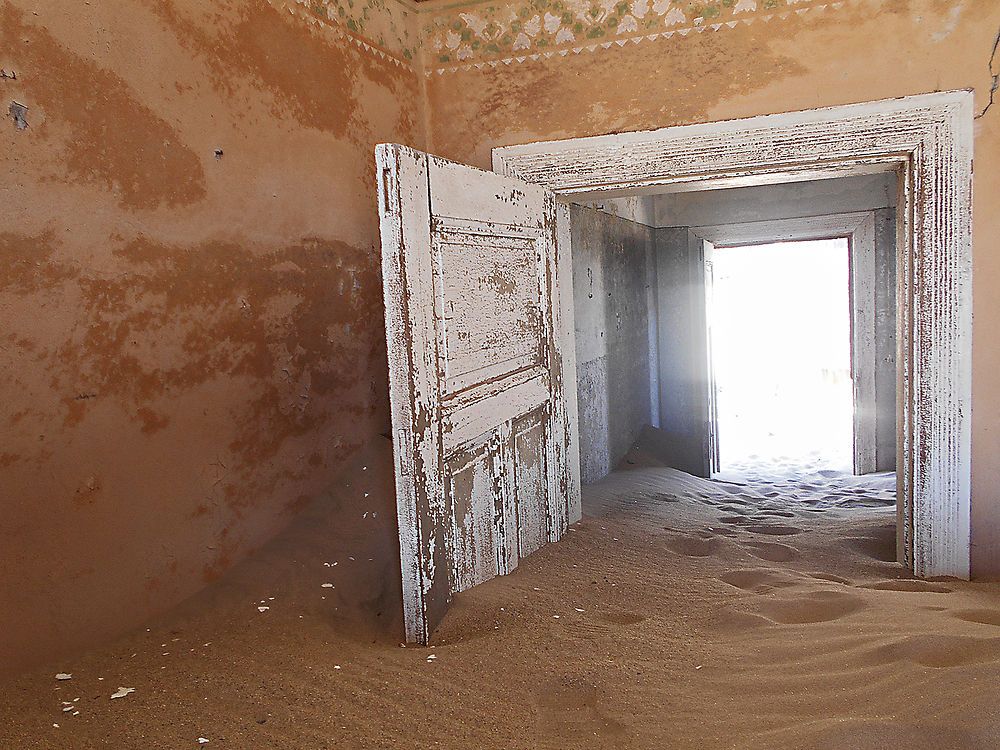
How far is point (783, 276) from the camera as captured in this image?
14930mm

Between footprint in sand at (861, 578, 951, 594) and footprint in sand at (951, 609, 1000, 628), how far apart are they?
0.37 metres

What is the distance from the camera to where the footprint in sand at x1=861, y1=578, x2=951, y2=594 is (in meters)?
2.91

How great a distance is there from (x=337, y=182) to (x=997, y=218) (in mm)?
2918

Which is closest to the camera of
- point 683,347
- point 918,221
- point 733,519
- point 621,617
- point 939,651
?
point 939,651

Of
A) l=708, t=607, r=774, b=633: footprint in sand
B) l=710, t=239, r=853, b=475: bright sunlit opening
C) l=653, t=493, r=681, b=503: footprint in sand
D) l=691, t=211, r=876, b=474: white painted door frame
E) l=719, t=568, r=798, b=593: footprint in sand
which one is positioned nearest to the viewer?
l=708, t=607, r=774, b=633: footprint in sand

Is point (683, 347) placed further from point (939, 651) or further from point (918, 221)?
point (939, 651)

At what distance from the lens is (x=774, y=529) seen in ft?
13.6

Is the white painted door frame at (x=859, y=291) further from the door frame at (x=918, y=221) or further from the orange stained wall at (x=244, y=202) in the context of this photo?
the orange stained wall at (x=244, y=202)

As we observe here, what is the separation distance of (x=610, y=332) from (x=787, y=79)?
2.56m

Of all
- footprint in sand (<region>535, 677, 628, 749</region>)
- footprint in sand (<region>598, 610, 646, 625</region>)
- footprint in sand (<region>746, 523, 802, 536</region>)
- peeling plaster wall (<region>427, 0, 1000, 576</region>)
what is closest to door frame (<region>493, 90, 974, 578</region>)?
peeling plaster wall (<region>427, 0, 1000, 576</region>)

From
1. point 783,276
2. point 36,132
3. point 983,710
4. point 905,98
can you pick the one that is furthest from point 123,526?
point 783,276

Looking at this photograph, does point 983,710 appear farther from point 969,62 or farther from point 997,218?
point 969,62

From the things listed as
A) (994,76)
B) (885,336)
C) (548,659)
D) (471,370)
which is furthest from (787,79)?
(885,336)

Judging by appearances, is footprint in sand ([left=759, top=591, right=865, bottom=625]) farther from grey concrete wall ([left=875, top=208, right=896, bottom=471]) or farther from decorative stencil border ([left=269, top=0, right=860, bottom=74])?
grey concrete wall ([left=875, top=208, right=896, bottom=471])
